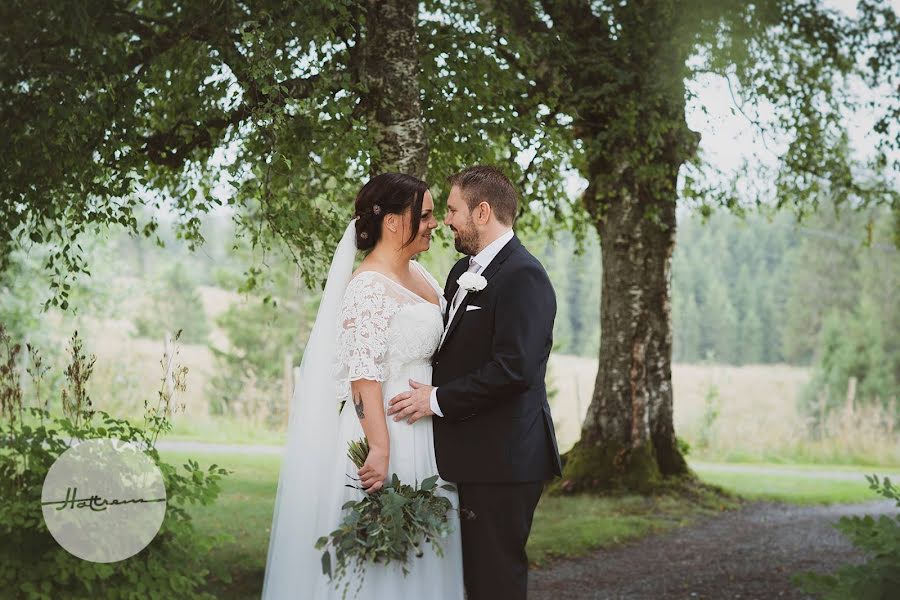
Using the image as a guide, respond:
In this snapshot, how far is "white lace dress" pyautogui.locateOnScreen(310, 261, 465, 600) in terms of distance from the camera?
3.46 m

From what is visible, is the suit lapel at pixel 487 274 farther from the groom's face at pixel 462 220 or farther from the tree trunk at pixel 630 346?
the tree trunk at pixel 630 346

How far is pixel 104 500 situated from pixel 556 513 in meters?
5.43

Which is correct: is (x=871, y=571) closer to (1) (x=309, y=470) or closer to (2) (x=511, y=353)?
(2) (x=511, y=353)

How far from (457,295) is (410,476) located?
774 mm

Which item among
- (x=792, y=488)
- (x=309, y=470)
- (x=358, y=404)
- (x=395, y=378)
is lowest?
(x=792, y=488)

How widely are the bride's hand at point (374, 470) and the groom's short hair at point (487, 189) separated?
105cm

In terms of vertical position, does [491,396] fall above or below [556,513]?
above

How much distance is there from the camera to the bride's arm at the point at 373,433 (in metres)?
3.47

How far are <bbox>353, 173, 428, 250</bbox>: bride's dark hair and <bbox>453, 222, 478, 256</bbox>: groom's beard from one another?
0.58 feet

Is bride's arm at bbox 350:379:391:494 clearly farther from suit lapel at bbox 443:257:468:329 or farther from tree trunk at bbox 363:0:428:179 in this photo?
tree trunk at bbox 363:0:428:179

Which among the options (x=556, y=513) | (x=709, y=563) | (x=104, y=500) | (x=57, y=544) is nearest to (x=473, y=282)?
(x=104, y=500)

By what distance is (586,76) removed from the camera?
8.17 m

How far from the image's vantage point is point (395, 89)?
213 inches

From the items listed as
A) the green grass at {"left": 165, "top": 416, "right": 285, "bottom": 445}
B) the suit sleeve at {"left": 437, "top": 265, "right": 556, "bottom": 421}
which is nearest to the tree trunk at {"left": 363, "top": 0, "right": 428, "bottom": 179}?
the suit sleeve at {"left": 437, "top": 265, "right": 556, "bottom": 421}
